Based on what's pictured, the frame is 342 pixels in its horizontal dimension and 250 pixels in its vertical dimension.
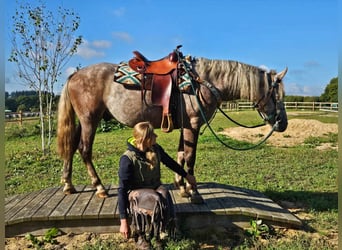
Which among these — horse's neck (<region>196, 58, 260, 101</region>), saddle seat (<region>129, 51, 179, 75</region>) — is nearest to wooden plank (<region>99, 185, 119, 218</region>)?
saddle seat (<region>129, 51, 179, 75</region>)

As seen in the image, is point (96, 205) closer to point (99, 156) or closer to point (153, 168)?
point (153, 168)

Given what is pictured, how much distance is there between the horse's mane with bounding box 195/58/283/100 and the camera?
167 inches

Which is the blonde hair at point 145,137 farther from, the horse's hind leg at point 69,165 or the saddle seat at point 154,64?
the horse's hind leg at point 69,165

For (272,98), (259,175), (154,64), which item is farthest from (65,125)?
(259,175)

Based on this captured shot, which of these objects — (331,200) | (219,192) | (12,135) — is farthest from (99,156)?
(12,135)

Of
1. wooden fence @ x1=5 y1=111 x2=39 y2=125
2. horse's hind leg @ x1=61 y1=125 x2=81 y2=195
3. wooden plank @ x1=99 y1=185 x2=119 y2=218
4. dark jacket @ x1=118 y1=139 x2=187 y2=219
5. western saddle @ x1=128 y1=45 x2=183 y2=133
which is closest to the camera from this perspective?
dark jacket @ x1=118 y1=139 x2=187 y2=219

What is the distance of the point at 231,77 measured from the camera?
14.0 ft

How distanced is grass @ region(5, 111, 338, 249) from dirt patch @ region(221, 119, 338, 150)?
83 centimetres

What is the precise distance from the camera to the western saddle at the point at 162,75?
13.4ft

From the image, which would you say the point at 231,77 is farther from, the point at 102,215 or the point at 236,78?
the point at 102,215

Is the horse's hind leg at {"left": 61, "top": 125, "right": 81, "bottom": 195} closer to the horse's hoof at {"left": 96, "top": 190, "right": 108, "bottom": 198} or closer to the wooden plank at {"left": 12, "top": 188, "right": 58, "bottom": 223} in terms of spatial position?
the wooden plank at {"left": 12, "top": 188, "right": 58, "bottom": 223}

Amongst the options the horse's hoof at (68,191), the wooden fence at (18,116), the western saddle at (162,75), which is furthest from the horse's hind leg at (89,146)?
the wooden fence at (18,116)

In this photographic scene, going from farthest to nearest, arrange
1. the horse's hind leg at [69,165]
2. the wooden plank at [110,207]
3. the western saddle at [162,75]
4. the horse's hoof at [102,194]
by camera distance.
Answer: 1. the horse's hind leg at [69,165]
2. the horse's hoof at [102,194]
3. the western saddle at [162,75]
4. the wooden plank at [110,207]

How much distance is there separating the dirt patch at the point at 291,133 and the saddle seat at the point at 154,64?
825cm
